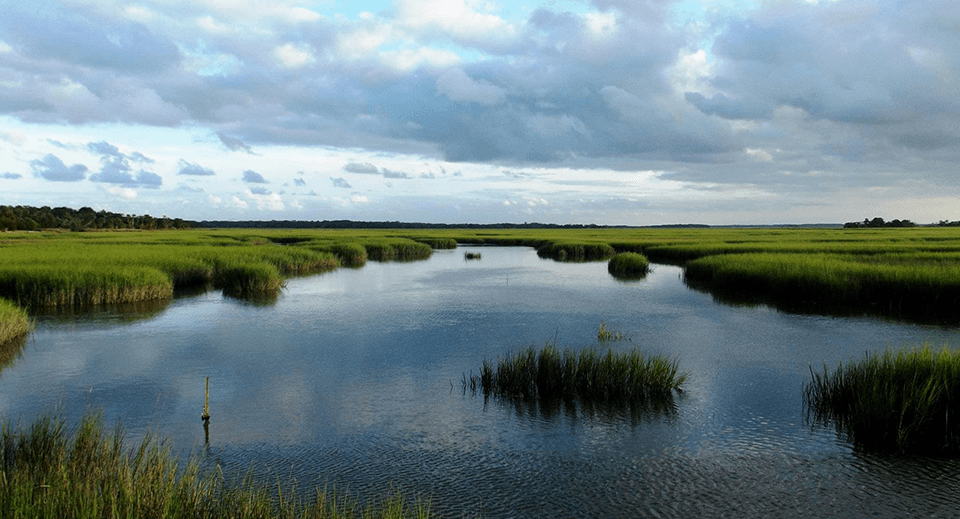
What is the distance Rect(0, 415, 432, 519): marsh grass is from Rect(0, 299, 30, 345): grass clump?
904 centimetres

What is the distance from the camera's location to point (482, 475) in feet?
24.7

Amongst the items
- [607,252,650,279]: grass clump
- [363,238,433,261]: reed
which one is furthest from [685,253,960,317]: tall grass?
[363,238,433,261]: reed

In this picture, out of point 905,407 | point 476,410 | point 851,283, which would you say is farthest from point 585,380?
point 851,283

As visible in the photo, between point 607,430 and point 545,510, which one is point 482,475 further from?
point 607,430

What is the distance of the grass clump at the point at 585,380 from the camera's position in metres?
10.6

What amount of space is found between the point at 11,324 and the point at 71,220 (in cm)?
8249

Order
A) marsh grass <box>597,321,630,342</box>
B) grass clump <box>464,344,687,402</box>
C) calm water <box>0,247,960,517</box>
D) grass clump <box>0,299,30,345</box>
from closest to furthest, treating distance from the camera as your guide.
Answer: calm water <box>0,247,960,517</box> < grass clump <box>464,344,687,402</box> < grass clump <box>0,299,30,345</box> < marsh grass <box>597,321,630,342</box>

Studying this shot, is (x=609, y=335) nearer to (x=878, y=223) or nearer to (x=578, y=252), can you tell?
(x=578, y=252)

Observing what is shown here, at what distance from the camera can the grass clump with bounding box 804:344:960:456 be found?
8203 millimetres

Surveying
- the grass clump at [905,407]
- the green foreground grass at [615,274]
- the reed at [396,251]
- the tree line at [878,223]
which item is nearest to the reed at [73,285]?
the green foreground grass at [615,274]

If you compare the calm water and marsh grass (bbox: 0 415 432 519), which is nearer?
marsh grass (bbox: 0 415 432 519)

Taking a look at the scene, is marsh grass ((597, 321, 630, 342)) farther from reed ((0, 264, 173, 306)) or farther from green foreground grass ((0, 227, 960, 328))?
reed ((0, 264, 173, 306))

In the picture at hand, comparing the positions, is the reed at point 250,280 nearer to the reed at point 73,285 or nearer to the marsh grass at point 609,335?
the reed at point 73,285

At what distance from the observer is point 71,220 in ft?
274
